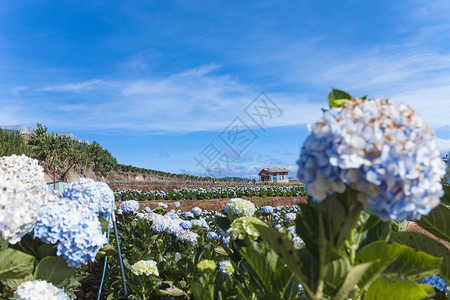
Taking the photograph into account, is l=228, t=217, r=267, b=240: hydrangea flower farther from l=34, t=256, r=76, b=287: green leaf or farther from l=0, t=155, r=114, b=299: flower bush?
l=34, t=256, r=76, b=287: green leaf

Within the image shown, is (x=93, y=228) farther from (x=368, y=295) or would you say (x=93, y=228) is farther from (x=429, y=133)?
(x=429, y=133)

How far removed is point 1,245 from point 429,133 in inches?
63.3

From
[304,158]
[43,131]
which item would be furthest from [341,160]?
[43,131]

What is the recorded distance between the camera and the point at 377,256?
0.93m

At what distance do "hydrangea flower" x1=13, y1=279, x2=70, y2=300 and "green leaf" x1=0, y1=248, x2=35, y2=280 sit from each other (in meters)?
0.07

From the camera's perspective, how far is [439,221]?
4.37ft

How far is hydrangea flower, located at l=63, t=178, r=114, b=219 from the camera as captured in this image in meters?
2.21

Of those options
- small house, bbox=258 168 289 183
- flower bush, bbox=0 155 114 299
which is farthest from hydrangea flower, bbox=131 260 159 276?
small house, bbox=258 168 289 183

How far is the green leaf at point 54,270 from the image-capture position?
56.1 inches

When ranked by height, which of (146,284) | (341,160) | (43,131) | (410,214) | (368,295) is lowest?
(146,284)

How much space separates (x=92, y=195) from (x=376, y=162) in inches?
78.0

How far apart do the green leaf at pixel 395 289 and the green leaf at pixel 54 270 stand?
1.26 meters

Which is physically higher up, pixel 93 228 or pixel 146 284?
pixel 93 228

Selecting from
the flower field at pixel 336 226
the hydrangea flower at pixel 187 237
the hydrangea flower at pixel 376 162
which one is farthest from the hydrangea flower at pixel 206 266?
the hydrangea flower at pixel 187 237
